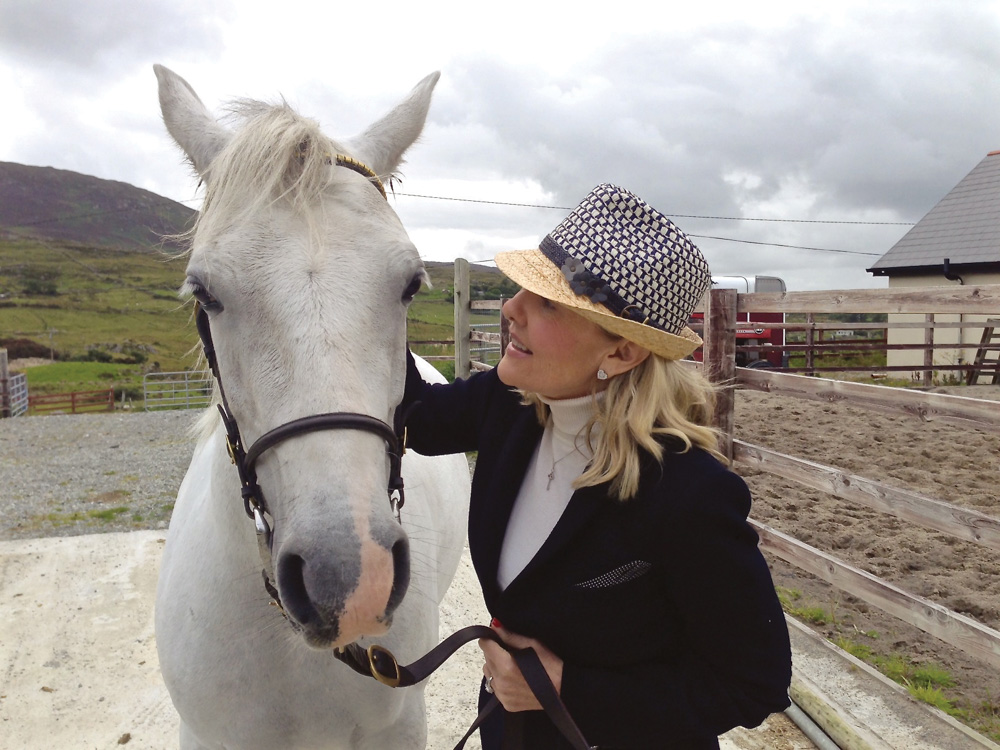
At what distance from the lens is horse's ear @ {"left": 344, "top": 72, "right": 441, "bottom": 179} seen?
1.88m

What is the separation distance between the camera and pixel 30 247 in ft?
293

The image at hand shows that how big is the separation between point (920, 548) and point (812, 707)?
2487 millimetres

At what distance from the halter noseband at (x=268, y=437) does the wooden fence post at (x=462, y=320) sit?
6495 mm

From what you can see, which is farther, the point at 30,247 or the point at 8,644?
the point at 30,247

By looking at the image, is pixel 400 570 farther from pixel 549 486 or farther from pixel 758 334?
pixel 758 334

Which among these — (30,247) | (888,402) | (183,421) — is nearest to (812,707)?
(888,402)

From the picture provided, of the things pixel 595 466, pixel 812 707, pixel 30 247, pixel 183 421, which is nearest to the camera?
pixel 595 466

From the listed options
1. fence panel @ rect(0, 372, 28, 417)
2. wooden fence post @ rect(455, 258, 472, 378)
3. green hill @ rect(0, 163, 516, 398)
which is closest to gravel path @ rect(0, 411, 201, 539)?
green hill @ rect(0, 163, 516, 398)

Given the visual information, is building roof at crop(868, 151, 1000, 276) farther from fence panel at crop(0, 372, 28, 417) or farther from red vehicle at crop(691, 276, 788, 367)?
fence panel at crop(0, 372, 28, 417)

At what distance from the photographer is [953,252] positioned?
17875 millimetres

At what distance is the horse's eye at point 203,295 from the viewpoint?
1.41 metres

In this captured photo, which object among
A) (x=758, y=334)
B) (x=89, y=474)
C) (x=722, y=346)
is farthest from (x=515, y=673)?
(x=758, y=334)

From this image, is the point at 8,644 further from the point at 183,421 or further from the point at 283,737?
the point at 183,421

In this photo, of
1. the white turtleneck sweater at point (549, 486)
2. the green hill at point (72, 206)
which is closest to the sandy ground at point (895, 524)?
the white turtleneck sweater at point (549, 486)
